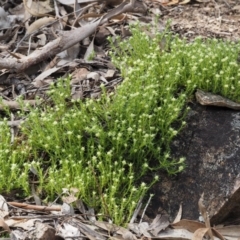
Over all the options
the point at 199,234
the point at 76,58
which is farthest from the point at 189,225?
the point at 76,58

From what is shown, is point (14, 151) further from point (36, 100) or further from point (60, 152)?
point (36, 100)

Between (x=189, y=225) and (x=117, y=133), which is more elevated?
(x=117, y=133)

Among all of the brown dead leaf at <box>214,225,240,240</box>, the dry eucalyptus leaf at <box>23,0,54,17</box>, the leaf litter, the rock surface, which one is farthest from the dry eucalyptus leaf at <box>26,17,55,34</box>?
the brown dead leaf at <box>214,225,240,240</box>

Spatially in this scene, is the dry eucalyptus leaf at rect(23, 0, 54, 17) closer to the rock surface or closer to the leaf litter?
the leaf litter

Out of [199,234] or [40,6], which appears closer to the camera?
[199,234]

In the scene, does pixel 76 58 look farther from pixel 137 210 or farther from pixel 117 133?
pixel 137 210

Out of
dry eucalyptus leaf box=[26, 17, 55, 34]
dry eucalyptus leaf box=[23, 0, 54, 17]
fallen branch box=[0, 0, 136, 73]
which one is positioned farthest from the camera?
dry eucalyptus leaf box=[23, 0, 54, 17]
